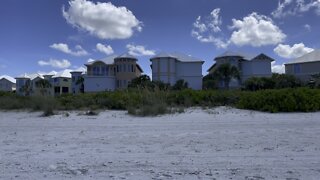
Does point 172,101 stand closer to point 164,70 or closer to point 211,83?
point 211,83

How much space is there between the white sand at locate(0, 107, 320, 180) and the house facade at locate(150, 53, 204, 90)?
46.9 metres

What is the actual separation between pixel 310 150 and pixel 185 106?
42.5ft

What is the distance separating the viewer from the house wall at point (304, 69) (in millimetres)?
57106

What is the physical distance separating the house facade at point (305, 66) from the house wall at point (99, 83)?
31.6 meters

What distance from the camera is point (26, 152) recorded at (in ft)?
26.5

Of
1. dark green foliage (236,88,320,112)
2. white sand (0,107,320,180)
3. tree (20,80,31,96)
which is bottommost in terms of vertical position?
white sand (0,107,320,180)

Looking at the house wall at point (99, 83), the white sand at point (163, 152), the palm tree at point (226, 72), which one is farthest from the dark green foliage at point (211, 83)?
the white sand at point (163, 152)

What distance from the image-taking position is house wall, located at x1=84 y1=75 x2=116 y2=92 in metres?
62.1

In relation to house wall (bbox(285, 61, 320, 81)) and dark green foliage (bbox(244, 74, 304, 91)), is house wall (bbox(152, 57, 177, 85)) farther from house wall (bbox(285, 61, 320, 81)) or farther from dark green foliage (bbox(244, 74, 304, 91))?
house wall (bbox(285, 61, 320, 81))

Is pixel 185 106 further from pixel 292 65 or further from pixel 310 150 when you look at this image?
pixel 292 65

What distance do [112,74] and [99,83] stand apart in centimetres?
287

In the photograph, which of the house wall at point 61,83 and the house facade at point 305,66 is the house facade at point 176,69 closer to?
→ the house facade at point 305,66

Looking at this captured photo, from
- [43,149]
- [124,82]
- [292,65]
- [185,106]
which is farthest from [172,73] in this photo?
[43,149]

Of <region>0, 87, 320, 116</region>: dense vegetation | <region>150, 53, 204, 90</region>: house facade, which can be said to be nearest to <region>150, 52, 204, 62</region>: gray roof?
<region>150, 53, 204, 90</region>: house facade
